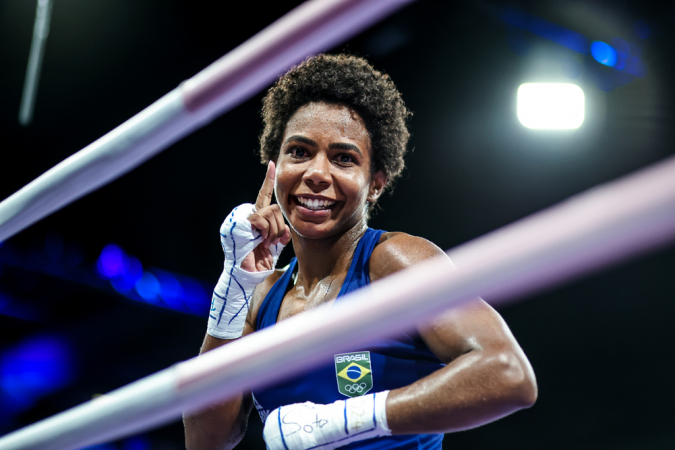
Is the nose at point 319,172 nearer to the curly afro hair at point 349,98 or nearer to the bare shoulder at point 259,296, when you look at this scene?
the curly afro hair at point 349,98

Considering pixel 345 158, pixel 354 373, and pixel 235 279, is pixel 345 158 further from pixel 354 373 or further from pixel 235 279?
pixel 354 373

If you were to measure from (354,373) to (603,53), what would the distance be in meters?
2.49

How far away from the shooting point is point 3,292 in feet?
11.0

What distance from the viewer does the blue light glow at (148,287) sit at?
3521mm

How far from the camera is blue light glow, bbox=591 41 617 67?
2.86 metres

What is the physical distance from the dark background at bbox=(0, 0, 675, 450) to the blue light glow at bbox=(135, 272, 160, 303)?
334 mm

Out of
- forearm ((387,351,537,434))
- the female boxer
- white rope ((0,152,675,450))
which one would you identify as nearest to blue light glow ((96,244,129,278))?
the female boxer

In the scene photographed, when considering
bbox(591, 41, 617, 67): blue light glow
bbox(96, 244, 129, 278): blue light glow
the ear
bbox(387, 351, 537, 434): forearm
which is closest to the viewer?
bbox(387, 351, 537, 434): forearm

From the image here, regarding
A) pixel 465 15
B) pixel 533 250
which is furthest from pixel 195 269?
pixel 533 250

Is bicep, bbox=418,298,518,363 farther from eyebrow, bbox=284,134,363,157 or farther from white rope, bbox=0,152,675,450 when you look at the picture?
white rope, bbox=0,152,675,450

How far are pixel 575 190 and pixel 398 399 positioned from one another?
245 cm

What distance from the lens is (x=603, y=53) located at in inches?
113

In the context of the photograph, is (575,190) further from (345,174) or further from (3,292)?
(3,292)

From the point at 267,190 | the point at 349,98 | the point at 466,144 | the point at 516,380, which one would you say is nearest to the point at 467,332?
the point at 516,380
